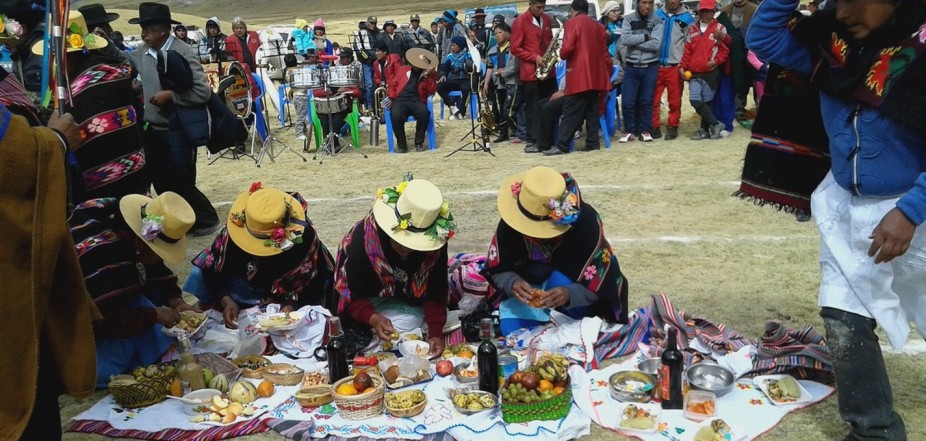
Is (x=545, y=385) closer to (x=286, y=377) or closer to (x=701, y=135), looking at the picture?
(x=286, y=377)

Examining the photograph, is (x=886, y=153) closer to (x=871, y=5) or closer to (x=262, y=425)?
(x=871, y=5)

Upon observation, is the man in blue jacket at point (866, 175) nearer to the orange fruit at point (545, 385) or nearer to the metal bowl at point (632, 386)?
the metal bowl at point (632, 386)

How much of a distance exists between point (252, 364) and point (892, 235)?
3.44 m

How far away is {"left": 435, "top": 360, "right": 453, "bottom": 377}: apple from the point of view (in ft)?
14.1

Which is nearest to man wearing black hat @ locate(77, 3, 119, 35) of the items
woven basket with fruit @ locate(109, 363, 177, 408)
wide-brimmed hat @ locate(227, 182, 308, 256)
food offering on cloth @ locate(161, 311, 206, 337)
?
wide-brimmed hat @ locate(227, 182, 308, 256)

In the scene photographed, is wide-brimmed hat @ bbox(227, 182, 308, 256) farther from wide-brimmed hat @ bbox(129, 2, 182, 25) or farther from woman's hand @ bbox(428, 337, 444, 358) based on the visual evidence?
wide-brimmed hat @ bbox(129, 2, 182, 25)

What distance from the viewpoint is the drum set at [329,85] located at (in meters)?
12.2

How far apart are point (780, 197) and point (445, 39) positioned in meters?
13.2

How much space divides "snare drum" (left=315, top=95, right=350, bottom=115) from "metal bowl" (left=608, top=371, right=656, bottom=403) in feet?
29.3

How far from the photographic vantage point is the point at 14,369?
2.32 meters

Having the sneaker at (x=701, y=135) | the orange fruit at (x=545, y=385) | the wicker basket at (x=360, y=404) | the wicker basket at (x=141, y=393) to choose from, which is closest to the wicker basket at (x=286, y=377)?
the wicker basket at (x=360, y=404)

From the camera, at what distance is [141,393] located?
4.13m

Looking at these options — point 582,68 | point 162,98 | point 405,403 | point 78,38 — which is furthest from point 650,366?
point 582,68

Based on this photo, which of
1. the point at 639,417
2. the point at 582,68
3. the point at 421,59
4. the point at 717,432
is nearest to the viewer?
the point at 717,432
